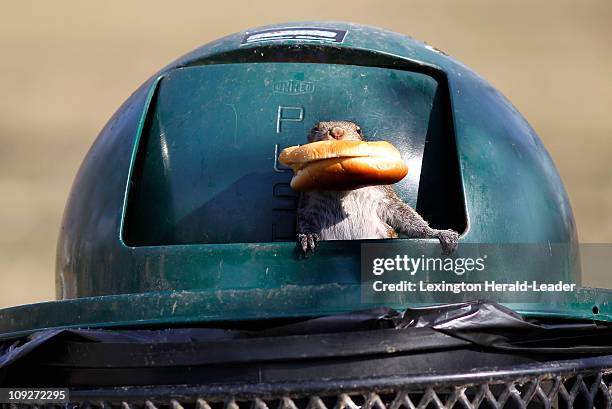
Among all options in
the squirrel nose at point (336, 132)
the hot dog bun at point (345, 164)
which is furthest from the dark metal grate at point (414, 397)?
the squirrel nose at point (336, 132)

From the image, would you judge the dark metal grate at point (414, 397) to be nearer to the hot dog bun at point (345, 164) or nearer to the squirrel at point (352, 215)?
the squirrel at point (352, 215)

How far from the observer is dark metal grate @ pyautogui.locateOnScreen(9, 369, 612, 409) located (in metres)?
2.65

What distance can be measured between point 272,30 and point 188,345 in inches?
58.7

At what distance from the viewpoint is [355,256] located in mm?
3012

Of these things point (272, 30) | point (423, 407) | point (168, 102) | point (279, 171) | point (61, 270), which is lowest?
point (423, 407)

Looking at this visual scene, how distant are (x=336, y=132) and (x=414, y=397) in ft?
3.39

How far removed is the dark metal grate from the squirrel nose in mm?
871

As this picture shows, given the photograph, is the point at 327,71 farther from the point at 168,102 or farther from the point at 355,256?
the point at 355,256

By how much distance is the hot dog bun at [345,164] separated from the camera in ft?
10.2

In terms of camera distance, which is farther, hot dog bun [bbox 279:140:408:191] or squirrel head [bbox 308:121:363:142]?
squirrel head [bbox 308:121:363:142]

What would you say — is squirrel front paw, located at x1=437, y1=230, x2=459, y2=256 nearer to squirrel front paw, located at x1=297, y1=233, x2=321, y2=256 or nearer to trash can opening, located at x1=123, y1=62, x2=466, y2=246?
trash can opening, located at x1=123, y1=62, x2=466, y2=246

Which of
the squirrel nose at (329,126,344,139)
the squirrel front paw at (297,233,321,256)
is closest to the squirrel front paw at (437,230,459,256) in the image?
the squirrel front paw at (297,233,321,256)

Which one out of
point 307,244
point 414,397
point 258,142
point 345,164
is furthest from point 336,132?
point 414,397

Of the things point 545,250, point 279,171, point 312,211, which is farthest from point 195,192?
point 545,250
